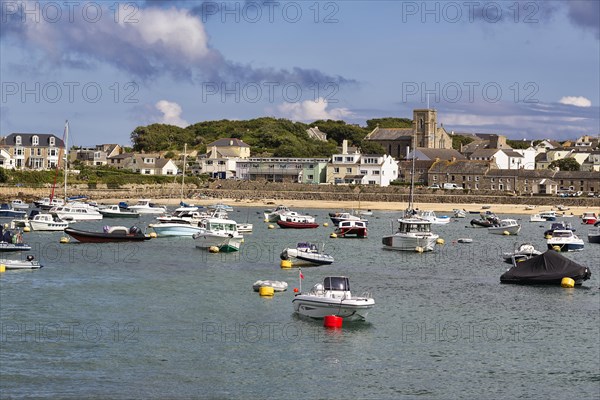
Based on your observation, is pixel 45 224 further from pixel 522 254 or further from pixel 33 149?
pixel 33 149

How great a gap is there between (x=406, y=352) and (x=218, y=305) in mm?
11348

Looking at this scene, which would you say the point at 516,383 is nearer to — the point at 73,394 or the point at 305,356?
the point at 305,356

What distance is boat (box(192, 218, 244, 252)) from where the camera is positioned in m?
65.6

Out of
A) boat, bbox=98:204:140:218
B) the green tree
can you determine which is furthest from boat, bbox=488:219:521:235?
the green tree

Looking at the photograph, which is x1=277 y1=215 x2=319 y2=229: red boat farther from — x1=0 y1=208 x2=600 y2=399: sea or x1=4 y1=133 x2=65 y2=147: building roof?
x1=4 y1=133 x2=65 y2=147: building roof

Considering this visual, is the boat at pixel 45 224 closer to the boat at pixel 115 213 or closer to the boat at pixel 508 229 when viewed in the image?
the boat at pixel 115 213

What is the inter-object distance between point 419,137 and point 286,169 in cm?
3728

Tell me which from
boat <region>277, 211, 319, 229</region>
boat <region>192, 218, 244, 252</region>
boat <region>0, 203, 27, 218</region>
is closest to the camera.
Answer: boat <region>192, 218, 244, 252</region>

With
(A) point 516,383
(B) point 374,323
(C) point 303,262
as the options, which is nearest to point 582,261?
(C) point 303,262

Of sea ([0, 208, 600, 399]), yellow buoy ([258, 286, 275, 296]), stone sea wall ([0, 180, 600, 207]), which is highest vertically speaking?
stone sea wall ([0, 180, 600, 207])

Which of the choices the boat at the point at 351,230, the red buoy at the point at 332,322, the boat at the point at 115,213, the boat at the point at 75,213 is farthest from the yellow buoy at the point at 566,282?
the boat at the point at 115,213

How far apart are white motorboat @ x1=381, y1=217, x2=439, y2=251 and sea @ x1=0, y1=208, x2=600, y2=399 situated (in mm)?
8667

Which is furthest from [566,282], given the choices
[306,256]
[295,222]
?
[295,222]

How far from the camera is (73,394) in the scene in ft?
96.3
